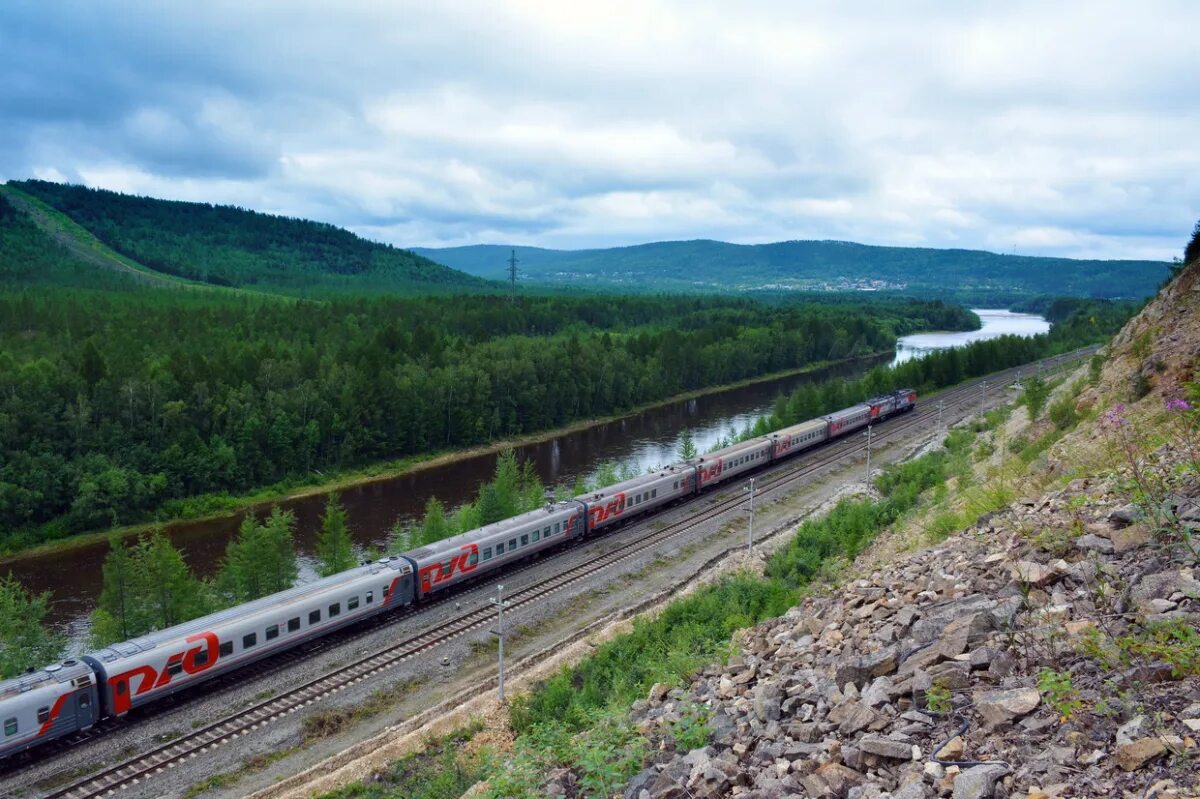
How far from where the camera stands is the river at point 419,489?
46.2 metres

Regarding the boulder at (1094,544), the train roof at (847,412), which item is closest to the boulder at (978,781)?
the boulder at (1094,544)

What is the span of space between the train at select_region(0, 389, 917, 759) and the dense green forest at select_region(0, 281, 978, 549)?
32558 millimetres

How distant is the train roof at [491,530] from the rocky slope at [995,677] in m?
21.8

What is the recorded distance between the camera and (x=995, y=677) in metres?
9.90

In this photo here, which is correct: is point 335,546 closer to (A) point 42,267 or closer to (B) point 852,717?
(B) point 852,717

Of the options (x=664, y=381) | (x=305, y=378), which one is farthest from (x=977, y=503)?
(x=664, y=381)

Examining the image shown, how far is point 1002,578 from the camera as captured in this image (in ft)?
41.9

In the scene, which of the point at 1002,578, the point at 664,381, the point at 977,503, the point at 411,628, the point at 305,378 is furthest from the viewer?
the point at 664,381

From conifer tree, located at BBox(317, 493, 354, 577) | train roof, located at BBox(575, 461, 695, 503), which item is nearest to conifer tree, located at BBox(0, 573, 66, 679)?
conifer tree, located at BBox(317, 493, 354, 577)

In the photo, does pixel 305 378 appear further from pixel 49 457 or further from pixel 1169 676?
pixel 1169 676

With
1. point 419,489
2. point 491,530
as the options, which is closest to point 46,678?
point 491,530

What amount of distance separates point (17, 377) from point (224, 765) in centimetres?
4749

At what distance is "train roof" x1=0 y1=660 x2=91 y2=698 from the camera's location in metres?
23.2

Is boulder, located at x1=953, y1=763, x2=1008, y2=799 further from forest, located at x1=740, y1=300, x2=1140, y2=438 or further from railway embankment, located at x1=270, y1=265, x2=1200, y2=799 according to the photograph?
forest, located at x1=740, y1=300, x2=1140, y2=438
